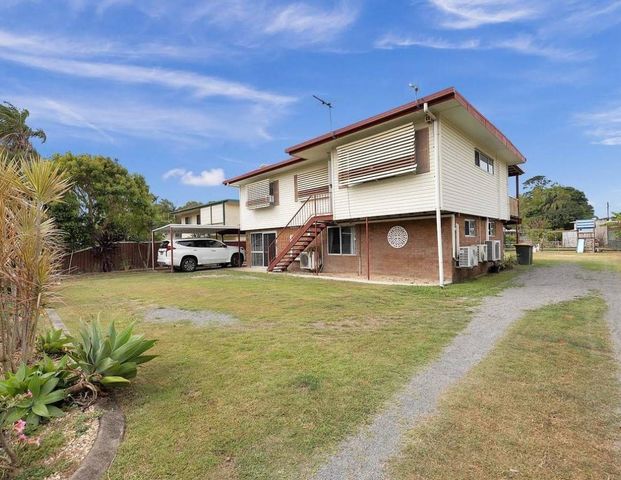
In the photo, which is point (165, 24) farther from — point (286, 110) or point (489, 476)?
point (489, 476)

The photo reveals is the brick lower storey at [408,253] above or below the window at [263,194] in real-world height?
below

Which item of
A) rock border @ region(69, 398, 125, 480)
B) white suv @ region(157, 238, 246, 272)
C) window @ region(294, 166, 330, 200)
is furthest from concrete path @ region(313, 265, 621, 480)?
white suv @ region(157, 238, 246, 272)

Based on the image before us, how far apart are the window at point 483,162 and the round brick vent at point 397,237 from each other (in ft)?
12.5

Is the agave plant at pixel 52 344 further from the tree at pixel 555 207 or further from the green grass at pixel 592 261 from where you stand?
the tree at pixel 555 207

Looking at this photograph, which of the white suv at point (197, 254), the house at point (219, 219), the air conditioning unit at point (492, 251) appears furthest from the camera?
A: the house at point (219, 219)

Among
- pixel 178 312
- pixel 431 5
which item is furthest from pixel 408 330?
pixel 431 5

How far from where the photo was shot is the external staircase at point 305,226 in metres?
13.6

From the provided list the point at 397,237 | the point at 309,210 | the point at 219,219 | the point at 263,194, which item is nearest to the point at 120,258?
the point at 219,219

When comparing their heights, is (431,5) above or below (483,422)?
above

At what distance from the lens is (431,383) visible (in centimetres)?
334

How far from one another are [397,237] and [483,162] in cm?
491

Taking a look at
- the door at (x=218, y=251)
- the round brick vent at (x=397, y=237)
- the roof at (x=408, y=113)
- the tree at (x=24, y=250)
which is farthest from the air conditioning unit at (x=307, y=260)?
the tree at (x=24, y=250)

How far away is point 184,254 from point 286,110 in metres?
8.47

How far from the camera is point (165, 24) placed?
10000 mm
